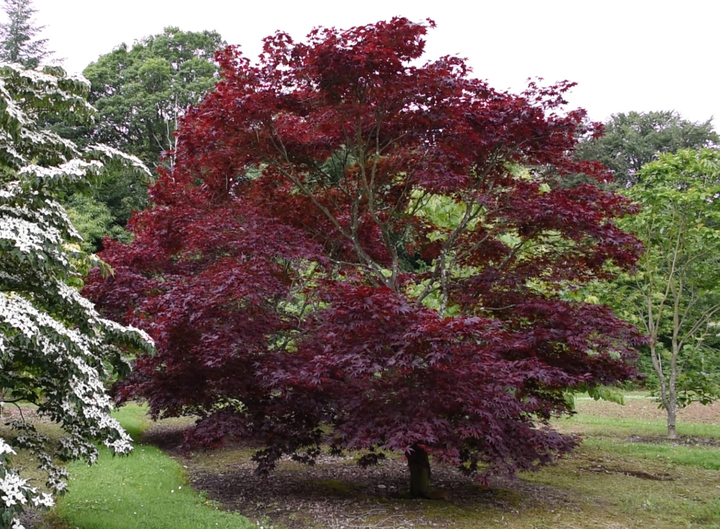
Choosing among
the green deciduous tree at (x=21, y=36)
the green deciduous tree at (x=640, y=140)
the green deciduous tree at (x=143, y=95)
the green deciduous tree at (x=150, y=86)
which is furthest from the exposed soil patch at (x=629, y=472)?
→ the green deciduous tree at (x=21, y=36)

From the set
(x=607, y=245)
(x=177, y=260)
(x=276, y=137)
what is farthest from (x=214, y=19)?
(x=607, y=245)

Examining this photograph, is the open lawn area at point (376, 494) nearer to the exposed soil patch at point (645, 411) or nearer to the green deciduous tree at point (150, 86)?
the exposed soil patch at point (645, 411)

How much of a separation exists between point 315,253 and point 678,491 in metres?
5.16

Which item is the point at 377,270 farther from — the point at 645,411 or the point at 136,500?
the point at 645,411

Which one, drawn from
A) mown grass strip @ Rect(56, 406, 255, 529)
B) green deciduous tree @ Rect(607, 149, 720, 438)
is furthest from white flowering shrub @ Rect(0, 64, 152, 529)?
green deciduous tree @ Rect(607, 149, 720, 438)

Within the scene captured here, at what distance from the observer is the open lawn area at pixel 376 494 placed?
18.2 feet

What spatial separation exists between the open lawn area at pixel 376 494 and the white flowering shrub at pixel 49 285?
4.43ft

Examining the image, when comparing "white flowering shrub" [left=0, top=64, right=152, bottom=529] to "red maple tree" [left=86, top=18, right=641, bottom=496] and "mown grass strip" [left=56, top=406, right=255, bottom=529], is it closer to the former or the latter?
"mown grass strip" [left=56, top=406, right=255, bottom=529]

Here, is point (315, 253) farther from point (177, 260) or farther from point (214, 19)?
point (214, 19)

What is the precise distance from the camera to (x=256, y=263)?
630cm

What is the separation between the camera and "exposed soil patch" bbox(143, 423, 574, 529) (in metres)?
5.71

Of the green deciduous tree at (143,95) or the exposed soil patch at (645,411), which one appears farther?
the green deciduous tree at (143,95)

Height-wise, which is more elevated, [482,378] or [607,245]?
[607,245]

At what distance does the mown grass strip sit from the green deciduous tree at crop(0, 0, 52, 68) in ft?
94.5
